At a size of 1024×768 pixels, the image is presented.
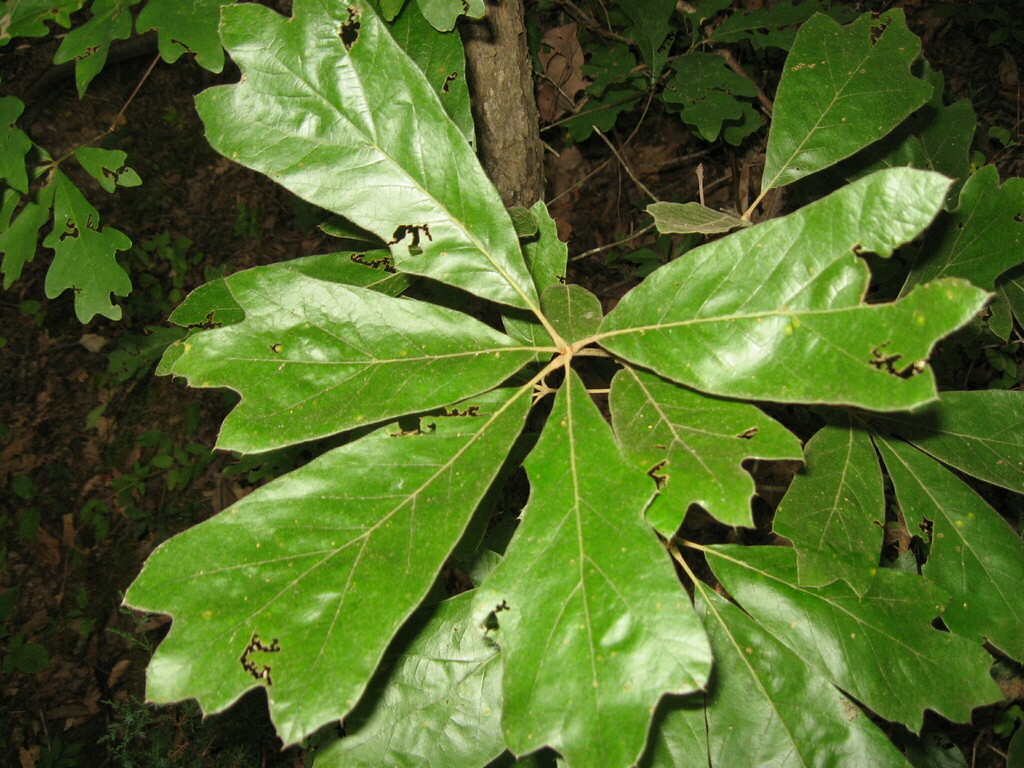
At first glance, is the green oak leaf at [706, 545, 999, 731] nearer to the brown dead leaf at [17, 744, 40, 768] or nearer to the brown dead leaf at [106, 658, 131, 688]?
the brown dead leaf at [106, 658, 131, 688]

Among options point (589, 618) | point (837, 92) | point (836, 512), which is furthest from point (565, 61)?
point (589, 618)

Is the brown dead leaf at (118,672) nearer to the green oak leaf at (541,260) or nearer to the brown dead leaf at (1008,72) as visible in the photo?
the green oak leaf at (541,260)

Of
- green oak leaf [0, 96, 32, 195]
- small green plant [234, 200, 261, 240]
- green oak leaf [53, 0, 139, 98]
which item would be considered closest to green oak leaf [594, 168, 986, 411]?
green oak leaf [53, 0, 139, 98]

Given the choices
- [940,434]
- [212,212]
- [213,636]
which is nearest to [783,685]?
[940,434]

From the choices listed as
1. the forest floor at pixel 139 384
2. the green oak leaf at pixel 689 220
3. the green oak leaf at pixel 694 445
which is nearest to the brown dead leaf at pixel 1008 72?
the forest floor at pixel 139 384

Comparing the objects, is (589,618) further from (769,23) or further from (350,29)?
(769,23)
